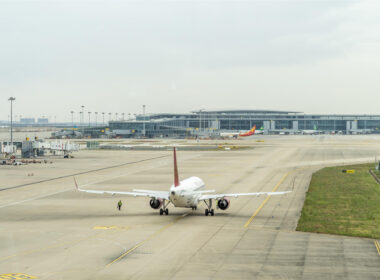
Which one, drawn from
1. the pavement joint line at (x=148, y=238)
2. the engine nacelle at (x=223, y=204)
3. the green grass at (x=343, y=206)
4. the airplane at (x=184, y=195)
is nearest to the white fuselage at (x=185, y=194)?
the airplane at (x=184, y=195)

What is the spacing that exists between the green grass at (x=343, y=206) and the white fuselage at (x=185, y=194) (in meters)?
10.1

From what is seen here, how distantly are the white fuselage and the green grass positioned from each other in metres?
10.1

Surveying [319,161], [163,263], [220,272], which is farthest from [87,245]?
[319,161]

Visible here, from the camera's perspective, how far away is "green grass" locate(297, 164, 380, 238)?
137ft

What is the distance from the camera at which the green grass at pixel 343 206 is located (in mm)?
41787

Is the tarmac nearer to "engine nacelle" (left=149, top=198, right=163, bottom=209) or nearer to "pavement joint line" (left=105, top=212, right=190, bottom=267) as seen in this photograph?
"pavement joint line" (left=105, top=212, right=190, bottom=267)

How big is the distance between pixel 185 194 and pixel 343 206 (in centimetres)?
1989

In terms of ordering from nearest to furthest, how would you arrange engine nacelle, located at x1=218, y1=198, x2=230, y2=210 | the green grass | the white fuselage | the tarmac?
the tarmac, the green grass, the white fuselage, engine nacelle, located at x1=218, y1=198, x2=230, y2=210

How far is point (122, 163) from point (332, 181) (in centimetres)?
5410

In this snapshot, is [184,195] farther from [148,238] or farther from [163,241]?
[163,241]

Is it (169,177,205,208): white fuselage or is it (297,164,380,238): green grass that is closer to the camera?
(297,164,380,238): green grass

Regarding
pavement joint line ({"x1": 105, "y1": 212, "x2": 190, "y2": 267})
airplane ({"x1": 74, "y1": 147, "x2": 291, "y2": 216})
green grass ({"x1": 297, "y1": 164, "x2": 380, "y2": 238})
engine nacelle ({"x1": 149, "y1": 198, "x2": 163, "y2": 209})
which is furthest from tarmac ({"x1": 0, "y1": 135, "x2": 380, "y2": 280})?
green grass ({"x1": 297, "y1": 164, "x2": 380, "y2": 238})

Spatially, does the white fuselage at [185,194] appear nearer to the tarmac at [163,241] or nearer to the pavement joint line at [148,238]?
the pavement joint line at [148,238]

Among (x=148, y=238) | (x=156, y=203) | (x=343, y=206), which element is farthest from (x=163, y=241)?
(x=343, y=206)
